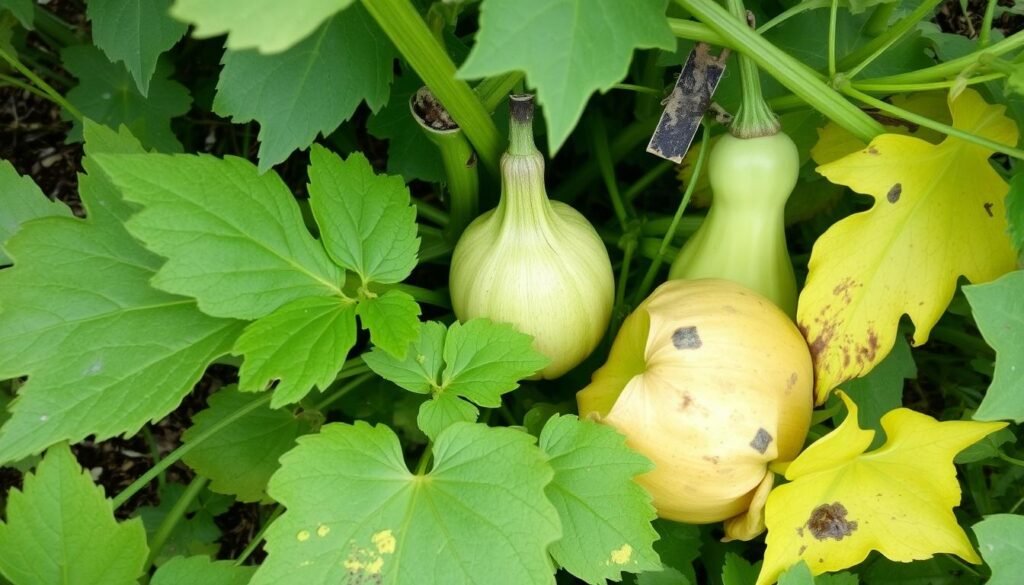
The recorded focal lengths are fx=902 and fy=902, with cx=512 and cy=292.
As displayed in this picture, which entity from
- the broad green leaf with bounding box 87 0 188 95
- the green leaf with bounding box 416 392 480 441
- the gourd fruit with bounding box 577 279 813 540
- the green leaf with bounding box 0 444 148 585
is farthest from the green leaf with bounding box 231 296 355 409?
the broad green leaf with bounding box 87 0 188 95

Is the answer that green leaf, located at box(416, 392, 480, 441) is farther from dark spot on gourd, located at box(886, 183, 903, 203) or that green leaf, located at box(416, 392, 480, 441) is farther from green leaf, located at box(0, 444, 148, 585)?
dark spot on gourd, located at box(886, 183, 903, 203)

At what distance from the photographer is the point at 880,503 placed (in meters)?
1.09

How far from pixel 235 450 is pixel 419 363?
38 cm

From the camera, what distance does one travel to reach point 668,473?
1097mm

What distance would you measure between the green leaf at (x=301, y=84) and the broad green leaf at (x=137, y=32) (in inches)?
6.7

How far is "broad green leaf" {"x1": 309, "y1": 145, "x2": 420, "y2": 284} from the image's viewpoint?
1.08 m

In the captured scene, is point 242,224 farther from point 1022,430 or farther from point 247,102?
point 1022,430

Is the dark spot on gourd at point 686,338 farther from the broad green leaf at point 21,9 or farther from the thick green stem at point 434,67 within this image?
the broad green leaf at point 21,9

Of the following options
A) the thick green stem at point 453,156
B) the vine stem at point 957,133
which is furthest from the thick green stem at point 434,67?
the vine stem at point 957,133

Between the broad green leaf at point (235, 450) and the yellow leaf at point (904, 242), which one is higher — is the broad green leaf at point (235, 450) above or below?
below

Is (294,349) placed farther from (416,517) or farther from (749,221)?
(749,221)

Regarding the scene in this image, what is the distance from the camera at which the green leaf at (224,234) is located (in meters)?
0.98

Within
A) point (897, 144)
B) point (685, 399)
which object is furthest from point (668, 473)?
point (897, 144)

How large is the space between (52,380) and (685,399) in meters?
0.72
